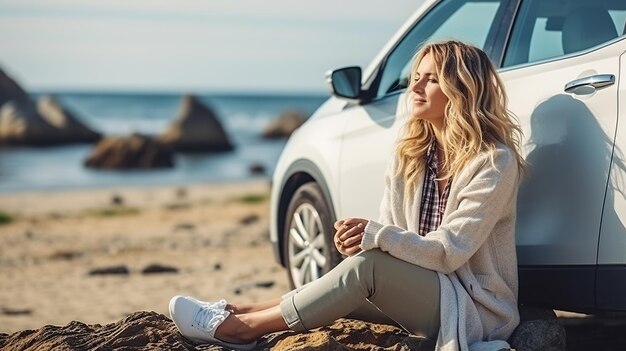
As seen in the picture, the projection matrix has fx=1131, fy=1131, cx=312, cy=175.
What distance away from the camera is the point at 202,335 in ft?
14.7

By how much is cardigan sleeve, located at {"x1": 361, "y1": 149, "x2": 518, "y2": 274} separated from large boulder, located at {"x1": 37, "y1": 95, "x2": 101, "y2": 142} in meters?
34.6

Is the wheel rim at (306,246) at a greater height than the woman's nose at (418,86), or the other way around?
the woman's nose at (418,86)

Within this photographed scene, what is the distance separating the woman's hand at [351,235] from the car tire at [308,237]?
59.1 inches

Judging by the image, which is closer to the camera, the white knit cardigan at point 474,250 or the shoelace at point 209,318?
the white knit cardigan at point 474,250

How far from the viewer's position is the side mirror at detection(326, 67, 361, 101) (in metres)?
5.65

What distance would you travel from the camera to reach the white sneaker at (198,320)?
445 cm

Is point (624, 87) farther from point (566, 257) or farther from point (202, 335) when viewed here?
point (202, 335)

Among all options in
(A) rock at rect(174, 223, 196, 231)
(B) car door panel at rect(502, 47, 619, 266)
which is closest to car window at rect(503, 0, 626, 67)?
(B) car door panel at rect(502, 47, 619, 266)

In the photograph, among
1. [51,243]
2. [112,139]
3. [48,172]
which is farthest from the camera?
[112,139]

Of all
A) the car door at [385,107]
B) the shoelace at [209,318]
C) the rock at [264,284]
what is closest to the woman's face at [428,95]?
the car door at [385,107]

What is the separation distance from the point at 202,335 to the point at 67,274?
5598 millimetres

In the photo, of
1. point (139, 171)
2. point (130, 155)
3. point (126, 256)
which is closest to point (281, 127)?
point (130, 155)

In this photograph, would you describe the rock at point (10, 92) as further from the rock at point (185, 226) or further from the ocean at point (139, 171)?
the rock at point (185, 226)

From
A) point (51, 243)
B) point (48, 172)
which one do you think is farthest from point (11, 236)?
point (48, 172)
